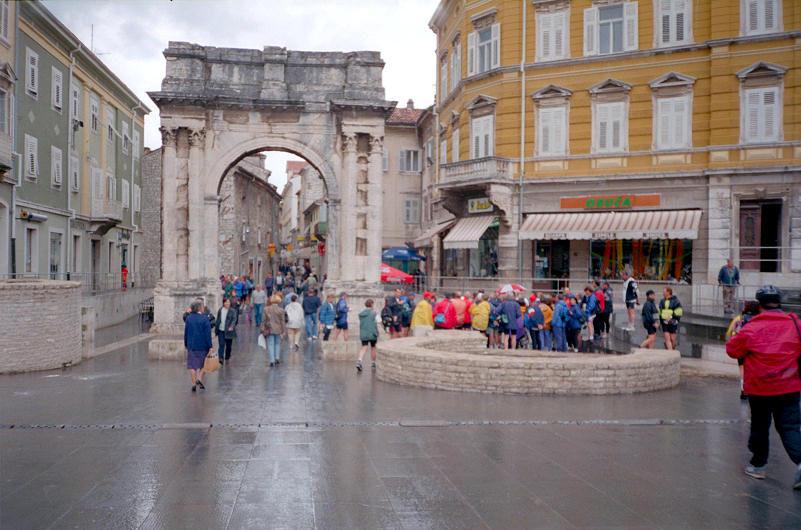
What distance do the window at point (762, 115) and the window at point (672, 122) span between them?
2073mm

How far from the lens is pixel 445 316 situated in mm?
19062

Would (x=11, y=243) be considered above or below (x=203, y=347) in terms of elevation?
above

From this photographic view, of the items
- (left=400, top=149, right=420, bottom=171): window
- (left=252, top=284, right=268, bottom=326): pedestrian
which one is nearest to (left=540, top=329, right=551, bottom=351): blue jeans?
(left=252, top=284, right=268, bottom=326): pedestrian

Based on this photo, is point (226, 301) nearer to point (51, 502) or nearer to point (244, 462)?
point (244, 462)

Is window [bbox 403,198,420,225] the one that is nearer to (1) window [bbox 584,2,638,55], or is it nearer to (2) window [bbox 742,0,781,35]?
(1) window [bbox 584,2,638,55]

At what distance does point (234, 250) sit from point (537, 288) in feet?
78.9

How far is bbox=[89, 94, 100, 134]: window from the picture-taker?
3369 cm

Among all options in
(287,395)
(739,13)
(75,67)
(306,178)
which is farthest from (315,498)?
(306,178)

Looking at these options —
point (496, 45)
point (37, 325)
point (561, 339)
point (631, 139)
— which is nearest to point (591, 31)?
point (496, 45)

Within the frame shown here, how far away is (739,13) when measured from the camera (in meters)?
26.2

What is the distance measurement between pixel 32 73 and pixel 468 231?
18509 mm

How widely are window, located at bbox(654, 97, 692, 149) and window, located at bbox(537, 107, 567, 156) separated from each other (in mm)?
3691

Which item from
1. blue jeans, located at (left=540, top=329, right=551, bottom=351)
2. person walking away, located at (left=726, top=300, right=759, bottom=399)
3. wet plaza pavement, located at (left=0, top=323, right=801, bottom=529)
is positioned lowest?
wet plaza pavement, located at (left=0, top=323, right=801, bottom=529)

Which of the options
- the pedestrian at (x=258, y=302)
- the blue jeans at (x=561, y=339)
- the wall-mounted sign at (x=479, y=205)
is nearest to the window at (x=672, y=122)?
the wall-mounted sign at (x=479, y=205)
